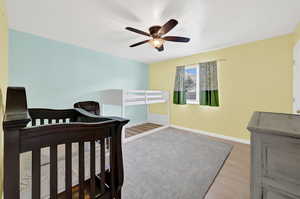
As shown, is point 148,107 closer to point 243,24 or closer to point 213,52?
point 213,52

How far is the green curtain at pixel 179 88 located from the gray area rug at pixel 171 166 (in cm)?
117

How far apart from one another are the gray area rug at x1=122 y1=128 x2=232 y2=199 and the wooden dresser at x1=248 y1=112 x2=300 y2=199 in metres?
0.88

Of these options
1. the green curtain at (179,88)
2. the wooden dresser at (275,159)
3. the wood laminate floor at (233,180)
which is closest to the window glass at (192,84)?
the green curtain at (179,88)

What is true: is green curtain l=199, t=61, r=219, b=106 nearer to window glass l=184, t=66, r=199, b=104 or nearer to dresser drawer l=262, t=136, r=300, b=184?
window glass l=184, t=66, r=199, b=104

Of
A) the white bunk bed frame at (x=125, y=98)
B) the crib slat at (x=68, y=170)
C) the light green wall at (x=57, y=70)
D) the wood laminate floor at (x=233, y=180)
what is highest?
the light green wall at (x=57, y=70)

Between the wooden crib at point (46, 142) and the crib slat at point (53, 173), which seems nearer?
the wooden crib at point (46, 142)

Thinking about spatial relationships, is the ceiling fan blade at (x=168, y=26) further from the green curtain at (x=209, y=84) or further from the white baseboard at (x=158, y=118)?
the white baseboard at (x=158, y=118)

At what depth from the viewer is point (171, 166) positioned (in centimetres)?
189

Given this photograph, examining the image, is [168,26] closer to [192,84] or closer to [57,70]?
[192,84]

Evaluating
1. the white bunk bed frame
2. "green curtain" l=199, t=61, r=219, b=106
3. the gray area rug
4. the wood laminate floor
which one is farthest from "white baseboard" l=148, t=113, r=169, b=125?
the wood laminate floor

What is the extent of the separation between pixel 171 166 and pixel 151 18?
2.24m

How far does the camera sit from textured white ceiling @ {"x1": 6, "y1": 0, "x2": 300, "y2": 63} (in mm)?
1514

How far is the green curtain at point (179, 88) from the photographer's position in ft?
12.1

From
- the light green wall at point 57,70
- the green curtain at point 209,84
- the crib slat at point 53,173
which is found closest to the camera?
the crib slat at point 53,173
